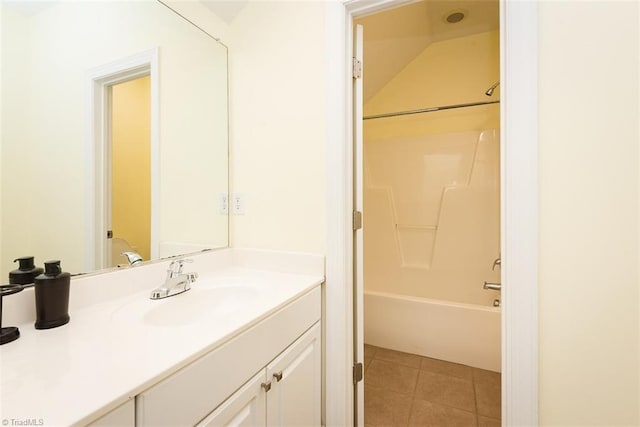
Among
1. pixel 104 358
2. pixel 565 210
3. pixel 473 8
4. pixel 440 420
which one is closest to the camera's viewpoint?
pixel 104 358

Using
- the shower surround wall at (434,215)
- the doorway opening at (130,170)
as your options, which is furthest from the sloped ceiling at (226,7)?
the shower surround wall at (434,215)

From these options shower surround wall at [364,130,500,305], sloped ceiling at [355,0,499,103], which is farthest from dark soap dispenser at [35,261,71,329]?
shower surround wall at [364,130,500,305]

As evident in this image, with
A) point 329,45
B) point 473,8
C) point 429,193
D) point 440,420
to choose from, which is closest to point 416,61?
point 473,8

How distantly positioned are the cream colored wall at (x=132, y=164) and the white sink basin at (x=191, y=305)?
0.76ft

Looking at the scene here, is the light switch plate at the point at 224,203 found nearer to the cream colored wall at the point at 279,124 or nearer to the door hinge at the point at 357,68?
the cream colored wall at the point at 279,124

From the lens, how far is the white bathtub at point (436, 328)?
72.2 inches

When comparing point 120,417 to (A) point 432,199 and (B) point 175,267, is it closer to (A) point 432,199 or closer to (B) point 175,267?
(B) point 175,267

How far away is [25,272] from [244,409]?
74 centimetres

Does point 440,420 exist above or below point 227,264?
below

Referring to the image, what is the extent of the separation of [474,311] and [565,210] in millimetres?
1165

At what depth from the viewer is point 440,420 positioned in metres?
1.45

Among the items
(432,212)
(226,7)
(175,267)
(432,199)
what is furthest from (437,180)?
(175,267)

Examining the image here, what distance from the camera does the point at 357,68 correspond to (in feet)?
4.29

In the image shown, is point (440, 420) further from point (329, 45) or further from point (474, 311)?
point (329, 45)
